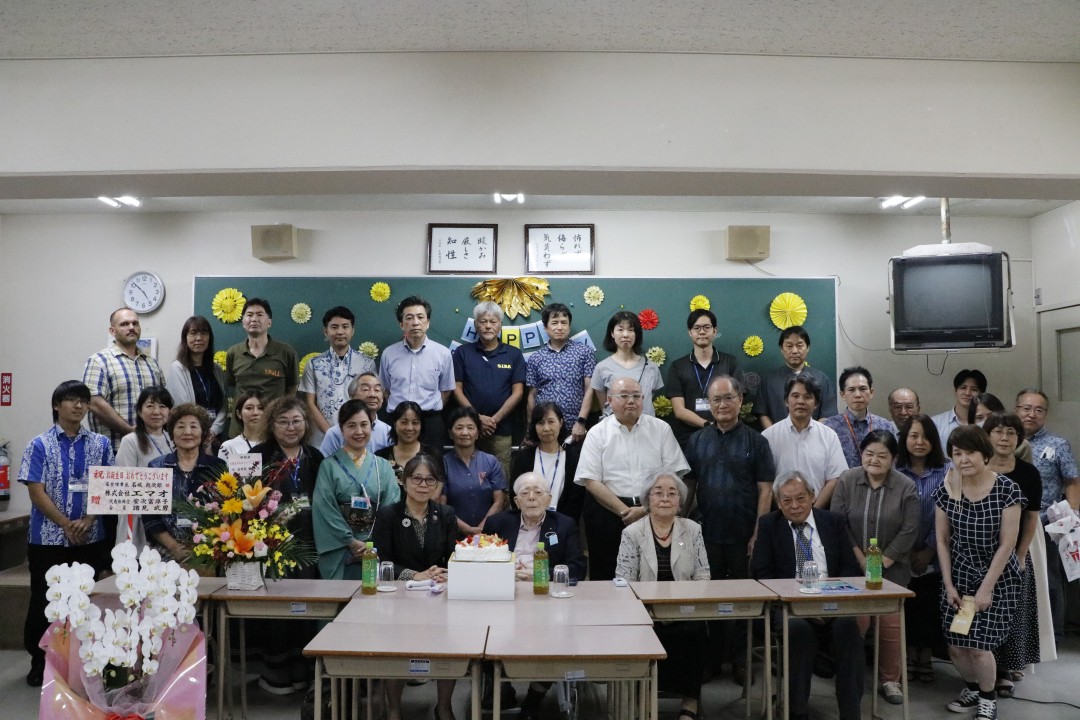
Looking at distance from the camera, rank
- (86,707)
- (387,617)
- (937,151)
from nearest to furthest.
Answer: (86,707) → (387,617) → (937,151)

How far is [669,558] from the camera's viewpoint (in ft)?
13.3

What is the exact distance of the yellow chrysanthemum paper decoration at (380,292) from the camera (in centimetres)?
624

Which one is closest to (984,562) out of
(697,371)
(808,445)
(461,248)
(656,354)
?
(808,445)

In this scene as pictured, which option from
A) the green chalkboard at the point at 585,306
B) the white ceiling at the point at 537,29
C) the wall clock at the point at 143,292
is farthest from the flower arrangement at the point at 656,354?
the wall clock at the point at 143,292

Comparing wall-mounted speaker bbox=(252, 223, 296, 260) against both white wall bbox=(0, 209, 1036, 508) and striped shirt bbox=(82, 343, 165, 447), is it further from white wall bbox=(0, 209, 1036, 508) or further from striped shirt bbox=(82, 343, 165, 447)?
striped shirt bbox=(82, 343, 165, 447)

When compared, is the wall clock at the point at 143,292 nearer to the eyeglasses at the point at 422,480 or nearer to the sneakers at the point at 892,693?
the eyeglasses at the point at 422,480

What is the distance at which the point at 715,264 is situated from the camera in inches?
250

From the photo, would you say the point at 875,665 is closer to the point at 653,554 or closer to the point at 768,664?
the point at 768,664

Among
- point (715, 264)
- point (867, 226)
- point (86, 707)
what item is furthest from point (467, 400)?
point (86, 707)

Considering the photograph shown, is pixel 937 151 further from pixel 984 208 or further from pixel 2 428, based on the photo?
pixel 2 428

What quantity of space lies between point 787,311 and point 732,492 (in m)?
2.15

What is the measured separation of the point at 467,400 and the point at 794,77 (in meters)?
3.04

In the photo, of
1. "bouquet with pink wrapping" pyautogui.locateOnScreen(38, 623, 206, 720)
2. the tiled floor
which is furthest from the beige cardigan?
"bouquet with pink wrapping" pyautogui.locateOnScreen(38, 623, 206, 720)

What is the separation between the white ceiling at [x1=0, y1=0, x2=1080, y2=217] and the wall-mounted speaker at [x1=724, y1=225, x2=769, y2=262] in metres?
2.52
